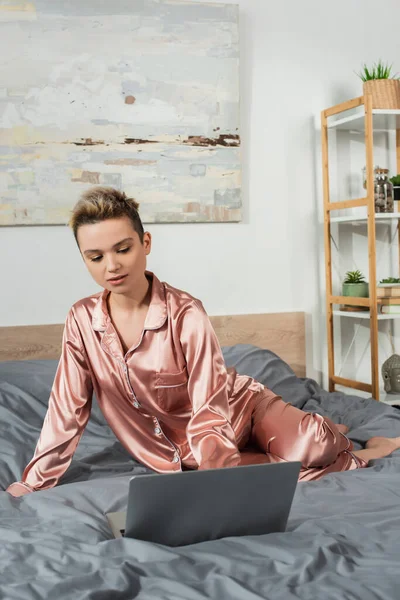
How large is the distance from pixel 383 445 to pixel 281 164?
5.11 ft

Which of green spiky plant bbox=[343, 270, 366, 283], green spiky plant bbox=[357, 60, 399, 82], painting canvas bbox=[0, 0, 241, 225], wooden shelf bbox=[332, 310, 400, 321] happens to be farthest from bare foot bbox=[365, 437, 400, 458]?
green spiky plant bbox=[357, 60, 399, 82]

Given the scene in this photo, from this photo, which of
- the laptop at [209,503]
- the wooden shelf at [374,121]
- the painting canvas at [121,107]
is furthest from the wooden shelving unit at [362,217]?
the laptop at [209,503]

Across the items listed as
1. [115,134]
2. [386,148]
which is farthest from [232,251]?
[386,148]

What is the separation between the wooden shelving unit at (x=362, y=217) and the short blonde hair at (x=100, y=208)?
1.51 metres

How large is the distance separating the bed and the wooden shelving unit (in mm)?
897

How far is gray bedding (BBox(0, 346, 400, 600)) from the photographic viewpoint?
3.27 ft

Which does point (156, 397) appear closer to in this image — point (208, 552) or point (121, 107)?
point (208, 552)

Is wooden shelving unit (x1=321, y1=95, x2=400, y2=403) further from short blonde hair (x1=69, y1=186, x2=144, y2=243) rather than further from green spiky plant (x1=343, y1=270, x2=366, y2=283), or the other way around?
short blonde hair (x1=69, y1=186, x2=144, y2=243)

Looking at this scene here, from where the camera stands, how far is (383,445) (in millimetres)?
1915

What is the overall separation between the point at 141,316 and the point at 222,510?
64 cm

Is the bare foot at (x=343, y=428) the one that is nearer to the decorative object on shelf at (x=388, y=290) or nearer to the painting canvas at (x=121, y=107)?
the decorative object on shelf at (x=388, y=290)

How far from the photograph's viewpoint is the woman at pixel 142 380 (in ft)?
5.07

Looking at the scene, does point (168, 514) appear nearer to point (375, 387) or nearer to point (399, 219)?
point (375, 387)

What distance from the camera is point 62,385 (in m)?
1.69
